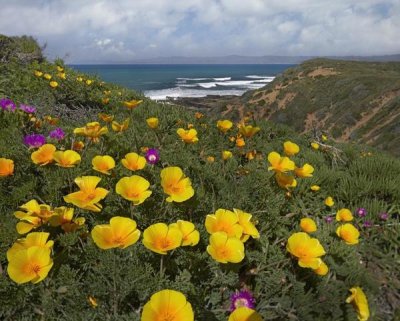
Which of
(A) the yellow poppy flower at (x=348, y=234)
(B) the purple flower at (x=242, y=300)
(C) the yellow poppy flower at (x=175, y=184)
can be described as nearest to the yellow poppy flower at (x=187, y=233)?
(C) the yellow poppy flower at (x=175, y=184)

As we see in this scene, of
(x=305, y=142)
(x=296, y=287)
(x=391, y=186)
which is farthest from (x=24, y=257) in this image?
(x=305, y=142)

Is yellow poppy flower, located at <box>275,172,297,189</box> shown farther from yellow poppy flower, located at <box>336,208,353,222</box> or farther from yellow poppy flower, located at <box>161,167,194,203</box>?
yellow poppy flower, located at <box>161,167,194,203</box>

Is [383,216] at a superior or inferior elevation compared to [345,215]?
inferior

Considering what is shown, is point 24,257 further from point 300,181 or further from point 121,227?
point 300,181

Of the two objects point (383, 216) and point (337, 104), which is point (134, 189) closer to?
point (383, 216)

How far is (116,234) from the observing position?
71.5 inches

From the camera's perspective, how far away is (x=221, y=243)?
6.09 ft

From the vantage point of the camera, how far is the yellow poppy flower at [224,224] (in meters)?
2.00

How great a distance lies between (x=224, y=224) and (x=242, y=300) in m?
0.38

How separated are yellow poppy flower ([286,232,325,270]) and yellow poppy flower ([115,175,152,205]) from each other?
0.78 meters

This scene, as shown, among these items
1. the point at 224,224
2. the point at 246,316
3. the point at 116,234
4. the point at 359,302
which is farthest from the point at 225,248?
the point at 359,302

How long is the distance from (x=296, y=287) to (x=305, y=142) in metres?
3.56

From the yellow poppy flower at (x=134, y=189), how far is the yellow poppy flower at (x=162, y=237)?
0.29 m

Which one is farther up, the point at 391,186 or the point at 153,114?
the point at 153,114
